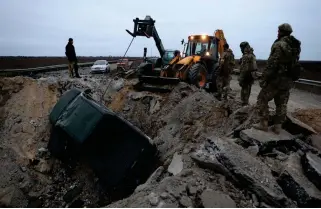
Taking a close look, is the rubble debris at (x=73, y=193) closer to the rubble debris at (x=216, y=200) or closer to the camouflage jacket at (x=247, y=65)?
the rubble debris at (x=216, y=200)

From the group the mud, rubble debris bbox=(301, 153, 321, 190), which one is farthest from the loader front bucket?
rubble debris bbox=(301, 153, 321, 190)

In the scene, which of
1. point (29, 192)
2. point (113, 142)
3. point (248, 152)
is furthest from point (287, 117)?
point (29, 192)

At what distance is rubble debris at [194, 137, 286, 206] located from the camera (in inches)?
149

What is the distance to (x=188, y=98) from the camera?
348 inches

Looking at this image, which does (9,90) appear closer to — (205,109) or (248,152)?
(205,109)

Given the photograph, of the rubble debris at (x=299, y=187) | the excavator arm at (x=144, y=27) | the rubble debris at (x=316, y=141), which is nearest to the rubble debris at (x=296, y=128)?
the rubble debris at (x=316, y=141)

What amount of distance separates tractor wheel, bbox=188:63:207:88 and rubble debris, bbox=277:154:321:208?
6.48 m

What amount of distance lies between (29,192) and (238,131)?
191 inches

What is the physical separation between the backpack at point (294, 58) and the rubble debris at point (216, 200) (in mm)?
2681

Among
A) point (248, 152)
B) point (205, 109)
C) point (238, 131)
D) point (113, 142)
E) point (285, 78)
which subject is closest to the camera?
point (248, 152)

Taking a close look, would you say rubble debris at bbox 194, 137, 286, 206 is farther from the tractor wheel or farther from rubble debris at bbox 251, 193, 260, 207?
the tractor wheel

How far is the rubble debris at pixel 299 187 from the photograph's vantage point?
12.2ft

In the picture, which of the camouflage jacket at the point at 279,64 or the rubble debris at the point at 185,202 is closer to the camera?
the rubble debris at the point at 185,202

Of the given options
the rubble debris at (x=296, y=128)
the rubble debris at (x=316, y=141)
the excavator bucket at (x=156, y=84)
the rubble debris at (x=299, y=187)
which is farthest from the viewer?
the excavator bucket at (x=156, y=84)
